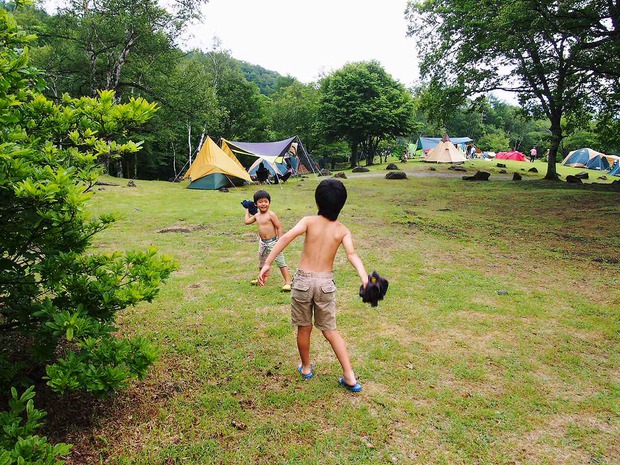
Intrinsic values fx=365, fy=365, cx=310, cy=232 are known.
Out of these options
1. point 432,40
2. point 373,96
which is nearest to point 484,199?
point 432,40

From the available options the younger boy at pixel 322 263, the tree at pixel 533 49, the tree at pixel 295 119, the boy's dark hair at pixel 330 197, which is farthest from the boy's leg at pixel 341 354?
the tree at pixel 295 119

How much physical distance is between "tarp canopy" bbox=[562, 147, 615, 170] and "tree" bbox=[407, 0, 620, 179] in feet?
67.4

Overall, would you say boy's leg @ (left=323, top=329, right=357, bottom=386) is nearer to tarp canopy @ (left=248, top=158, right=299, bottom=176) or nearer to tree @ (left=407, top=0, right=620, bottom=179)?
tree @ (left=407, top=0, right=620, bottom=179)

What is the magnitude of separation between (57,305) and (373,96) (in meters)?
37.1

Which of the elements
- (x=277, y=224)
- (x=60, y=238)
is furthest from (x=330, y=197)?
(x=277, y=224)

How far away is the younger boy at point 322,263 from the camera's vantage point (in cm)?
320

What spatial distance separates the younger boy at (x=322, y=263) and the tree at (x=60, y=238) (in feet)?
3.67

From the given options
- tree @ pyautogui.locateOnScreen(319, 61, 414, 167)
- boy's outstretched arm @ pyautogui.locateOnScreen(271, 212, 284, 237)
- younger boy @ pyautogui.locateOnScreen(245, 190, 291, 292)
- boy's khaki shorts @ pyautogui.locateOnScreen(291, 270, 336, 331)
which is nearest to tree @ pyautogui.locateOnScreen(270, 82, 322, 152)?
tree @ pyautogui.locateOnScreen(319, 61, 414, 167)

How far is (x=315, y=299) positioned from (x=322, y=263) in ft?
1.06

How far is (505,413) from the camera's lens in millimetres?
3035

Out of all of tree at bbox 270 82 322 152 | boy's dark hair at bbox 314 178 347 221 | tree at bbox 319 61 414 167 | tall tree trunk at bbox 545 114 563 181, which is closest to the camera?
boy's dark hair at bbox 314 178 347 221

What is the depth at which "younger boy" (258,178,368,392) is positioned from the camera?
10.5 feet

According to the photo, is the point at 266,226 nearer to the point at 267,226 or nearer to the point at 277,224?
the point at 267,226

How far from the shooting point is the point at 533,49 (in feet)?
55.4
